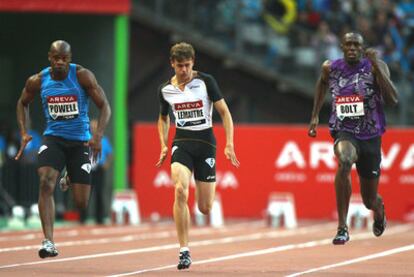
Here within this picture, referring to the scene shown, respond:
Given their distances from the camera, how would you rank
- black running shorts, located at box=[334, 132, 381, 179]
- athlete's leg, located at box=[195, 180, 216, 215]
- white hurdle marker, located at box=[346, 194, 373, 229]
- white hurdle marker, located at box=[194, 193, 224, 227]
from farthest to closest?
white hurdle marker, located at box=[194, 193, 224, 227] → white hurdle marker, located at box=[346, 194, 373, 229] → black running shorts, located at box=[334, 132, 381, 179] → athlete's leg, located at box=[195, 180, 216, 215]

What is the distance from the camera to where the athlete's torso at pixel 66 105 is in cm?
1443

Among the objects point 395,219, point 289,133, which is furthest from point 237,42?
point 395,219

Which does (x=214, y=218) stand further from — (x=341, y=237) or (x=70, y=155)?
(x=341, y=237)

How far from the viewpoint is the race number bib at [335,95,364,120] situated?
14.8 m

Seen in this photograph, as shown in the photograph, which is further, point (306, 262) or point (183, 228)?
point (306, 262)

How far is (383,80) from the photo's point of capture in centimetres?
1453

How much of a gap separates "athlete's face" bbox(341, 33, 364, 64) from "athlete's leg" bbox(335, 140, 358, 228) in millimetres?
941

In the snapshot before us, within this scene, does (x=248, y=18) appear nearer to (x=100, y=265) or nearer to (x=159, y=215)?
(x=159, y=215)

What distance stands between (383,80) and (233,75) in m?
18.7

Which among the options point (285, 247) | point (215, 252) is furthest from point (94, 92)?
point (285, 247)

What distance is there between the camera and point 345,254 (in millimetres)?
16891

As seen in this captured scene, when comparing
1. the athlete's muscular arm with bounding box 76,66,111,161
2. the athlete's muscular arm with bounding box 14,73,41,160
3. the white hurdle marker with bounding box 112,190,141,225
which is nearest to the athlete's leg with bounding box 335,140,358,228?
the athlete's muscular arm with bounding box 76,66,111,161

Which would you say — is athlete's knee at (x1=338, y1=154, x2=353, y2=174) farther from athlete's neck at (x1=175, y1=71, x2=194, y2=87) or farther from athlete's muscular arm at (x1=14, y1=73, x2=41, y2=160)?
athlete's muscular arm at (x1=14, y1=73, x2=41, y2=160)

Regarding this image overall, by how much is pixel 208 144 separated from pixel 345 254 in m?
3.46
